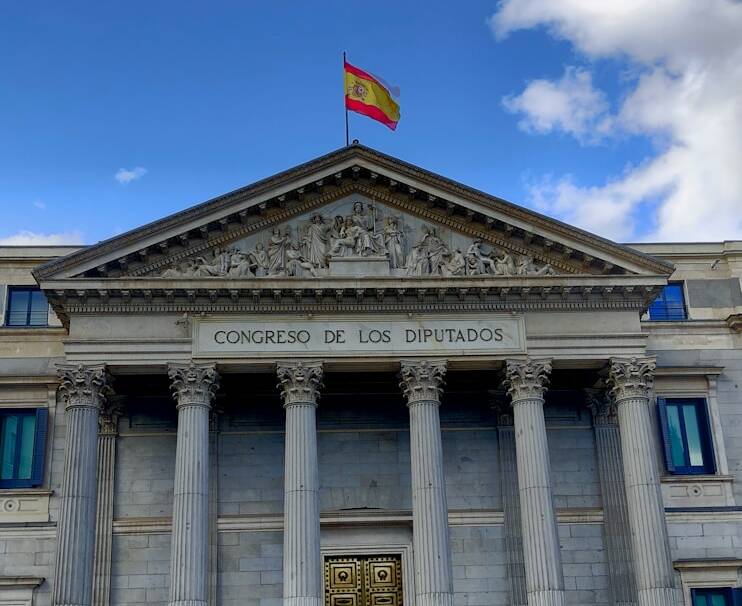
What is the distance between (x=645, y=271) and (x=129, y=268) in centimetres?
1532

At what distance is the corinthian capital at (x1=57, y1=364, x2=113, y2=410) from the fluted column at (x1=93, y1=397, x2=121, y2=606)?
6.06 feet

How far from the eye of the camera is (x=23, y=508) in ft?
112

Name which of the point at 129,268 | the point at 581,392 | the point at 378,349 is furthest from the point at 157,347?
the point at 581,392

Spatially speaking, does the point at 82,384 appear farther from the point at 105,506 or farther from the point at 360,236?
the point at 360,236

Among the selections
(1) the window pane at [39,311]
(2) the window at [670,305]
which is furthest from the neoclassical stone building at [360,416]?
(2) the window at [670,305]

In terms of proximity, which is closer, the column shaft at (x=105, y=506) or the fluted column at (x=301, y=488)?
the fluted column at (x=301, y=488)

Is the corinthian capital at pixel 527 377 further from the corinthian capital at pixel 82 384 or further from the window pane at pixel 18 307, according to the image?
the window pane at pixel 18 307

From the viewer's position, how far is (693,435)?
36344 mm

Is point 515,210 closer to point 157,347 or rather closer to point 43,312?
point 157,347

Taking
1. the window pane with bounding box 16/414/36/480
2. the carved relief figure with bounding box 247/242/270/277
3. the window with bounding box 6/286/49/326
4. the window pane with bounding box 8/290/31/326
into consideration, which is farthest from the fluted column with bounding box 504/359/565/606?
the window pane with bounding box 8/290/31/326

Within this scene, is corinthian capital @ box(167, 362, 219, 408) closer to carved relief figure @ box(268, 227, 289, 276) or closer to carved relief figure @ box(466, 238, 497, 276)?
carved relief figure @ box(268, 227, 289, 276)

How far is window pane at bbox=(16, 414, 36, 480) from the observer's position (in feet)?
113

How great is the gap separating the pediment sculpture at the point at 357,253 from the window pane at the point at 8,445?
24.2 feet

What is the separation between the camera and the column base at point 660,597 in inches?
1190
